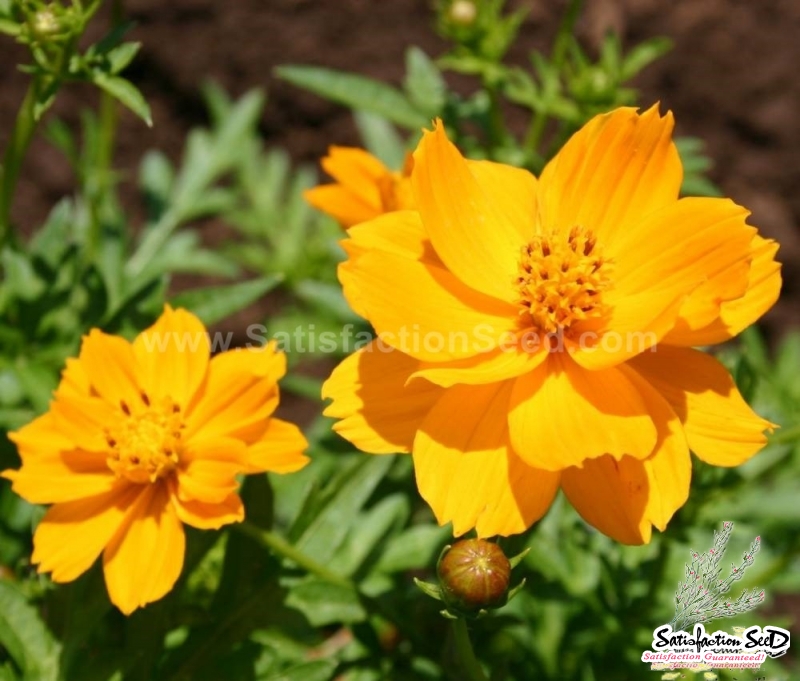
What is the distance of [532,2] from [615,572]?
9.18 feet

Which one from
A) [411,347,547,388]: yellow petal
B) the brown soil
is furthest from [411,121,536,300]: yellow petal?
the brown soil

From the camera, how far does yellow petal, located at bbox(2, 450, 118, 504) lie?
1935 millimetres

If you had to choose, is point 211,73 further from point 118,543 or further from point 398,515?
point 118,543

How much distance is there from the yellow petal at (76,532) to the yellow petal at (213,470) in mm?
134

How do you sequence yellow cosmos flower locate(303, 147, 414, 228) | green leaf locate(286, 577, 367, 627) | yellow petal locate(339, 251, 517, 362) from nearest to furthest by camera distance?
yellow petal locate(339, 251, 517, 362) < green leaf locate(286, 577, 367, 627) < yellow cosmos flower locate(303, 147, 414, 228)

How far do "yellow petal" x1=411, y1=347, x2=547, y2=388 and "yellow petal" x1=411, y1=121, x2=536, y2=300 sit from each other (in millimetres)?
136

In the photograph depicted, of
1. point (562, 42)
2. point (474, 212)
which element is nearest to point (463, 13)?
point (562, 42)

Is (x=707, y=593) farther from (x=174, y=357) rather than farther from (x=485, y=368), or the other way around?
(x=174, y=357)

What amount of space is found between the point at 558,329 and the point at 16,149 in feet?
4.31

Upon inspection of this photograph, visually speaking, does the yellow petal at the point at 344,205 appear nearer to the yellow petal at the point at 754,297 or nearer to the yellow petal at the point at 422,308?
the yellow petal at the point at 422,308

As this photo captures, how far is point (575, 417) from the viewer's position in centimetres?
176

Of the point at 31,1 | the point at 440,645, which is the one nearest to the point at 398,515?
the point at 440,645

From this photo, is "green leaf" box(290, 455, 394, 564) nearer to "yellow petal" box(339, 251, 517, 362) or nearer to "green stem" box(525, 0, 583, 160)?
"yellow petal" box(339, 251, 517, 362)

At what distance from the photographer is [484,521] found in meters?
1.74
